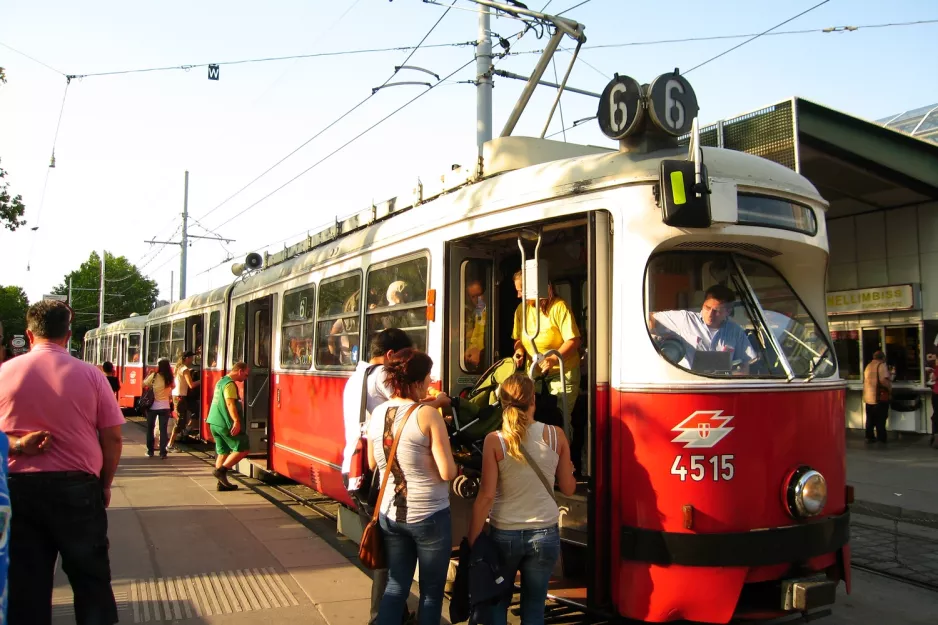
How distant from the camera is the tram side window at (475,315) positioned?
5.98 m

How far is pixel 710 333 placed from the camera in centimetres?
456

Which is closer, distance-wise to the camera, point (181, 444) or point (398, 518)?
point (398, 518)

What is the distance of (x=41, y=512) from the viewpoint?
375 centimetres

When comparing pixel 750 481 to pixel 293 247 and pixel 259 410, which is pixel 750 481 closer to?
pixel 293 247

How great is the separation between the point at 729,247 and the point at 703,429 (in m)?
1.16

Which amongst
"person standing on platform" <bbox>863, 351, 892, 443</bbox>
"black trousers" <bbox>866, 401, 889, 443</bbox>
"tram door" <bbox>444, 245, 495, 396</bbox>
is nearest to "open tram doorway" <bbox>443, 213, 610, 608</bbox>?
"tram door" <bbox>444, 245, 495, 396</bbox>

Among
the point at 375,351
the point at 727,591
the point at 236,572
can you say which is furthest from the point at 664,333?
the point at 236,572

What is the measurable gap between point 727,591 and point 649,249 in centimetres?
187

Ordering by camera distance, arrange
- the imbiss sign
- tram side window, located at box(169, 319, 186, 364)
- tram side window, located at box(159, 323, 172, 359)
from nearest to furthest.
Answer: the imbiss sign, tram side window, located at box(169, 319, 186, 364), tram side window, located at box(159, 323, 172, 359)

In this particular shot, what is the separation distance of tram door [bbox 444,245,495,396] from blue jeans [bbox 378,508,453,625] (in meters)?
1.76

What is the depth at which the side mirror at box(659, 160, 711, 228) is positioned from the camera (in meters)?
4.37

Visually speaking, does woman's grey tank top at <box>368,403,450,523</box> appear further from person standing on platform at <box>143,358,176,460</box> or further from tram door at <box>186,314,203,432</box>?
tram door at <box>186,314,203,432</box>

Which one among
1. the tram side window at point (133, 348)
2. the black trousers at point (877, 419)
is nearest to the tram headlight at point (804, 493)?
the black trousers at point (877, 419)

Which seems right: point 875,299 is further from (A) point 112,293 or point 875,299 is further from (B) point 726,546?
(A) point 112,293
